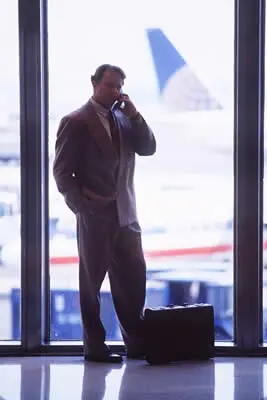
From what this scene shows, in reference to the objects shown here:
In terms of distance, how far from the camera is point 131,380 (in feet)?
9.02

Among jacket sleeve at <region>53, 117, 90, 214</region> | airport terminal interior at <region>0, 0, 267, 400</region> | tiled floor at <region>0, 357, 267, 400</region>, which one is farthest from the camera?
airport terminal interior at <region>0, 0, 267, 400</region>

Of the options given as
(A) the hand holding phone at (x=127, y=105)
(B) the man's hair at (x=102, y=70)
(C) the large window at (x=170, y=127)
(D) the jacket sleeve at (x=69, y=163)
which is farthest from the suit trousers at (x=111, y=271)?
(B) the man's hair at (x=102, y=70)

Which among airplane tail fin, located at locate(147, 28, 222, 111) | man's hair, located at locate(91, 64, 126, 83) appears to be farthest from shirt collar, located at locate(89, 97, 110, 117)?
airplane tail fin, located at locate(147, 28, 222, 111)

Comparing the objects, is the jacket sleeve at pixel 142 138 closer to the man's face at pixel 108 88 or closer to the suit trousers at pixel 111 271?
the man's face at pixel 108 88

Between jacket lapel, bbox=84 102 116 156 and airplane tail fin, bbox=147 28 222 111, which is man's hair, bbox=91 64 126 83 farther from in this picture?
airplane tail fin, bbox=147 28 222 111

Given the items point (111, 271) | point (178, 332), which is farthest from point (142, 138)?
point (178, 332)

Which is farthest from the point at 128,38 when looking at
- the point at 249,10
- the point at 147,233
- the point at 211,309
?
the point at 211,309

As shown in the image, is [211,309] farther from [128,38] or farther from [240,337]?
[128,38]

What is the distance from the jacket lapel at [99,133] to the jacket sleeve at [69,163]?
6cm

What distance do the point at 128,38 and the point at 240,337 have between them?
1689mm

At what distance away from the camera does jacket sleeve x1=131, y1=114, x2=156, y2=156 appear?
296 centimetres

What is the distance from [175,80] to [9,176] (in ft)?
3.37

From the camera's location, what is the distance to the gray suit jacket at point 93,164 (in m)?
2.90

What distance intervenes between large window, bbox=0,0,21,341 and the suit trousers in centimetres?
46
